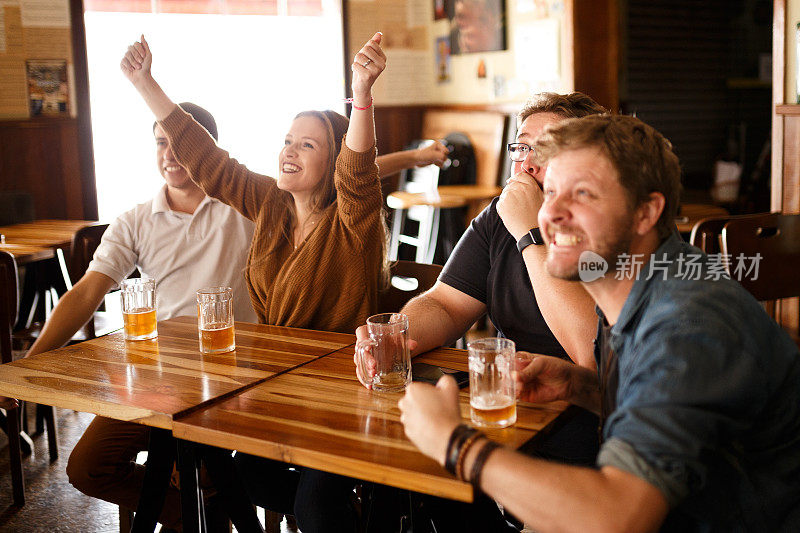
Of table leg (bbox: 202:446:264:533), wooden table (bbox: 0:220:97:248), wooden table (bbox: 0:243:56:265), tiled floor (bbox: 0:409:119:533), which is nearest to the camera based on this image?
table leg (bbox: 202:446:264:533)

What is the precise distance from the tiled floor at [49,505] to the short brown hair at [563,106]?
187 cm

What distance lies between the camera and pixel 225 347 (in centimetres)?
182

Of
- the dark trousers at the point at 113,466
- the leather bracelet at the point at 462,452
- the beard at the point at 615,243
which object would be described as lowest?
the dark trousers at the point at 113,466

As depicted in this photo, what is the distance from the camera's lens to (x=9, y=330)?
107 inches

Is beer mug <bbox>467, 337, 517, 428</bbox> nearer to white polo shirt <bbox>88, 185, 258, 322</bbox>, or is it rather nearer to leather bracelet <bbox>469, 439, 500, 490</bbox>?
leather bracelet <bbox>469, 439, 500, 490</bbox>

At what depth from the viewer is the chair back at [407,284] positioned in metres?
2.33

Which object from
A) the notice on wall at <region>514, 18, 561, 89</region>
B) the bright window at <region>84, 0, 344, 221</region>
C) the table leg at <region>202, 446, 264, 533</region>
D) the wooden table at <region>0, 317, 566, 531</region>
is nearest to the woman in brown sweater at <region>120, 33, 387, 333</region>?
the wooden table at <region>0, 317, 566, 531</region>

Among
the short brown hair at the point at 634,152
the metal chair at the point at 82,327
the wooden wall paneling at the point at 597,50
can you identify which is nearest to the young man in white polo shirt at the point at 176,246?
the metal chair at the point at 82,327

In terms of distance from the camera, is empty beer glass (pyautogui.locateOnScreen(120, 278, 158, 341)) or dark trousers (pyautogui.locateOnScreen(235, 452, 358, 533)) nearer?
dark trousers (pyautogui.locateOnScreen(235, 452, 358, 533))

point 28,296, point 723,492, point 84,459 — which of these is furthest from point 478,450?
point 28,296

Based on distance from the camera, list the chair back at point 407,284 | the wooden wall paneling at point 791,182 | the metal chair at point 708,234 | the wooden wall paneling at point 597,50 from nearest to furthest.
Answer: the chair back at point 407,284
the metal chair at point 708,234
the wooden wall paneling at point 791,182
the wooden wall paneling at point 597,50

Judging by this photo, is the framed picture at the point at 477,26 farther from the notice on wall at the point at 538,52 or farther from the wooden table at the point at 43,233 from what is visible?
the wooden table at the point at 43,233

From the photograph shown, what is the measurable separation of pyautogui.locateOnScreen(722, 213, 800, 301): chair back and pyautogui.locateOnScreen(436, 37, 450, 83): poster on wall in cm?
402

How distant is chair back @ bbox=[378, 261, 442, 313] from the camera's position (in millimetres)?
2330
